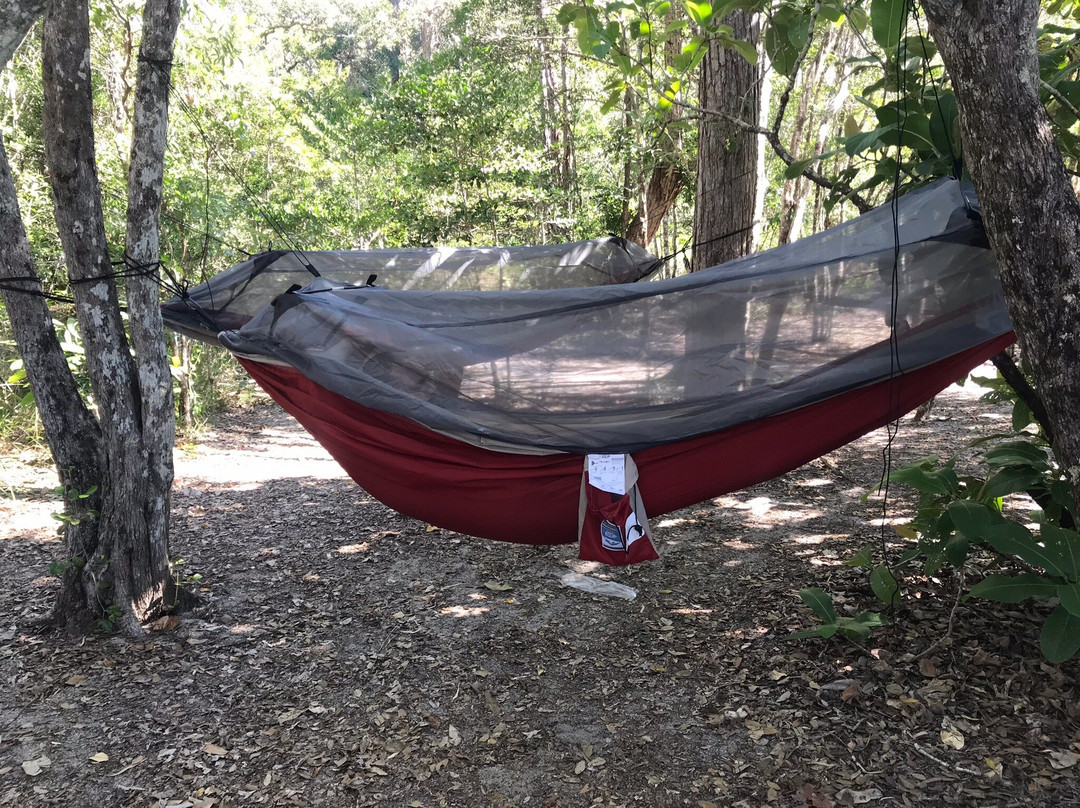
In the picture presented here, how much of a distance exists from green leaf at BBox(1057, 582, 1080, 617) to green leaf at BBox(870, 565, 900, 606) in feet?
1.78

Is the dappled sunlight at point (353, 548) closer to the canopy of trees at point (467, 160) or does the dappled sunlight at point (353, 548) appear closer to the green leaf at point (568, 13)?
the canopy of trees at point (467, 160)

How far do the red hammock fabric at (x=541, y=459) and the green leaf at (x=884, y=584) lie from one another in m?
0.51

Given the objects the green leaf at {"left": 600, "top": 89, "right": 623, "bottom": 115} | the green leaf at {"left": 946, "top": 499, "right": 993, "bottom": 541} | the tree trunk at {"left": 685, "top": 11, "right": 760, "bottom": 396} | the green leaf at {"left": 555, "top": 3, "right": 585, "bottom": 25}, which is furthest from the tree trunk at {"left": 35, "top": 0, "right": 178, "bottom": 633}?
the green leaf at {"left": 946, "top": 499, "right": 993, "bottom": 541}

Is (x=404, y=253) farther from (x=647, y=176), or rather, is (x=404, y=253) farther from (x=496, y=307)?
(x=647, y=176)

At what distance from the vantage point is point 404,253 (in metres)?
2.80

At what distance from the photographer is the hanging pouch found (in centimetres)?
174

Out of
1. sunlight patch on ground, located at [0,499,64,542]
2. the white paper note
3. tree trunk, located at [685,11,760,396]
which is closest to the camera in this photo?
the white paper note

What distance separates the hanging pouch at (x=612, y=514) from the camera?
174 cm

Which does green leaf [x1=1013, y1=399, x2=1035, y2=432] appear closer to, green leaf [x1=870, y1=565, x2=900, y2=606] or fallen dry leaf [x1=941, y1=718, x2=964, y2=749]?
green leaf [x1=870, y1=565, x2=900, y2=606]

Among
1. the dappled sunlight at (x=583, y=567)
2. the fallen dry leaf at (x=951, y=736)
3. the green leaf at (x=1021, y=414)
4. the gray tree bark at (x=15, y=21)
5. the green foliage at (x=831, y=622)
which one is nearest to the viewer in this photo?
the gray tree bark at (x=15, y=21)

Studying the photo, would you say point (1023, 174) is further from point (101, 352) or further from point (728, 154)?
point (101, 352)

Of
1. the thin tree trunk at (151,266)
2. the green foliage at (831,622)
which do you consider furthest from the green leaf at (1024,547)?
the thin tree trunk at (151,266)

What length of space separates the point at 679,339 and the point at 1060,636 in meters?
0.97

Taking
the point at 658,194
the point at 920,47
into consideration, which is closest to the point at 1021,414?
the point at 920,47
